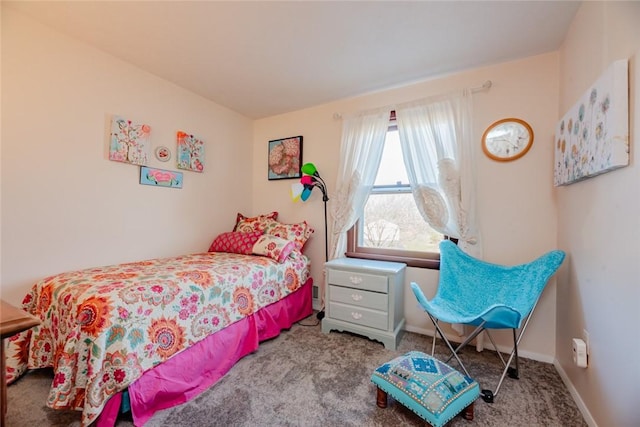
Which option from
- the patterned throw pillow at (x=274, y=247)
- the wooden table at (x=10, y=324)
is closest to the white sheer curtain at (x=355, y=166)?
the patterned throw pillow at (x=274, y=247)

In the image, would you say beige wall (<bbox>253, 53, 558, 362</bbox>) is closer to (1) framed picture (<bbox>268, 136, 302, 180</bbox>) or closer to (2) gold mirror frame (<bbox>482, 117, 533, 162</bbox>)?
(2) gold mirror frame (<bbox>482, 117, 533, 162</bbox>)

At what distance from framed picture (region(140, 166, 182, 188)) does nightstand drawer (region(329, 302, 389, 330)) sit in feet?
6.31

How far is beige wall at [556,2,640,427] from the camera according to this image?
1046mm

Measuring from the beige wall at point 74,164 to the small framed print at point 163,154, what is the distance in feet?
0.18

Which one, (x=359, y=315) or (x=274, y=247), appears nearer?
(x=359, y=315)

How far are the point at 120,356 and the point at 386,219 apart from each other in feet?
7.39

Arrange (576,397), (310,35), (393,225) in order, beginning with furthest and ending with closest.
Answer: (393,225) → (310,35) → (576,397)

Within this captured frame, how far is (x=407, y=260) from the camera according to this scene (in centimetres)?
245

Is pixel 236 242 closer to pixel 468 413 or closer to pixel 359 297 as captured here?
pixel 359 297

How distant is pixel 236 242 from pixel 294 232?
61cm

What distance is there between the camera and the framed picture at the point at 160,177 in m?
2.30

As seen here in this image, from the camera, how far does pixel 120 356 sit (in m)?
1.27

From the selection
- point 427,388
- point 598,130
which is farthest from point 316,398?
point 598,130

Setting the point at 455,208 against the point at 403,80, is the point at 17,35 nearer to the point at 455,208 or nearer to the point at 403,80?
the point at 403,80
